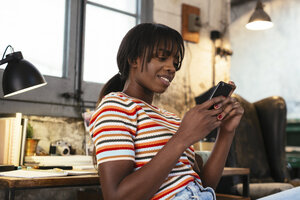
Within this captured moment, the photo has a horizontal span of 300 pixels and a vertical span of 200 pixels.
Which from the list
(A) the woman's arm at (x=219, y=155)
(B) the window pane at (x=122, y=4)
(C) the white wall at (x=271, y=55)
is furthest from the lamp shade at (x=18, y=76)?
(C) the white wall at (x=271, y=55)

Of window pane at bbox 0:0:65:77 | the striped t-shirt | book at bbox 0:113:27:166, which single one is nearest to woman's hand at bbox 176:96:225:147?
the striped t-shirt

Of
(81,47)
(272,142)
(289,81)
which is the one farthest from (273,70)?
(81,47)

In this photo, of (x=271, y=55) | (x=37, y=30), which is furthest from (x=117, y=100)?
(x=271, y=55)

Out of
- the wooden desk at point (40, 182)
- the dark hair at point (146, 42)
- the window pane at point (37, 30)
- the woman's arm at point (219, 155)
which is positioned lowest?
the wooden desk at point (40, 182)

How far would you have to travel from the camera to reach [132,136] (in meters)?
1.14

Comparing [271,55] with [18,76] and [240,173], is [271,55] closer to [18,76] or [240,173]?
[240,173]

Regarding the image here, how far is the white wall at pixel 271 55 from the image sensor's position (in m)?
6.17

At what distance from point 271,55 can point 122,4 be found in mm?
4253

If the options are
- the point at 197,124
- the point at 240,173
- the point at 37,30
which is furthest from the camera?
the point at 37,30

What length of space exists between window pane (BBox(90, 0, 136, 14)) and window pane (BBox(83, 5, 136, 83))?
54 millimetres

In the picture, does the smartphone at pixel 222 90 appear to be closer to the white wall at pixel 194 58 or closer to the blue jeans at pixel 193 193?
the blue jeans at pixel 193 193

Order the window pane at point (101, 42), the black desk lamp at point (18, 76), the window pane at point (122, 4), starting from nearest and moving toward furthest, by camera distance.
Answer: the black desk lamp at point (18, 76) → the window pane at point (101, 42) → the window pane at point (122, 4)

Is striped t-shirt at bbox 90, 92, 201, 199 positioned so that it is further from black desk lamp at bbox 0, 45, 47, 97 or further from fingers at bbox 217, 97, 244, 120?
black desk lamp at bbox 0, 45, 47, 97

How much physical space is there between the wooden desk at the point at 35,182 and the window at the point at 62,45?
2.91 feet
